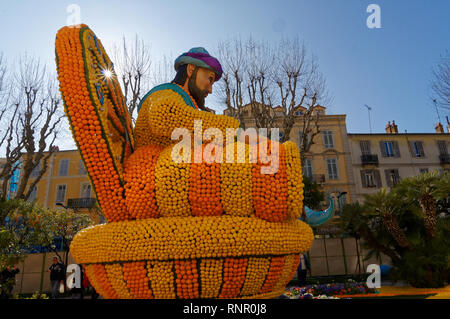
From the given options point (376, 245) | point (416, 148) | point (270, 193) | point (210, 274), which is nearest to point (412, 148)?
point (416, 148)

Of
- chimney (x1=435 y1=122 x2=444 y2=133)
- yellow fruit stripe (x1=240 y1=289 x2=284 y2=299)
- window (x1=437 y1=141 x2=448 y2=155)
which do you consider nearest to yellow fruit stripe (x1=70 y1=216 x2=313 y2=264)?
yellow fruit stripe (x1=240 y1=289 x2=284 y2=299)

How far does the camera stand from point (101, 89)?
3.16m

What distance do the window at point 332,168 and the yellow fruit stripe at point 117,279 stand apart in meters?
25.6

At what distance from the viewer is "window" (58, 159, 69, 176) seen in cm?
2819

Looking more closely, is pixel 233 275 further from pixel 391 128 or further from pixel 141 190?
pixel 391 128

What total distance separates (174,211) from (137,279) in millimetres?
620

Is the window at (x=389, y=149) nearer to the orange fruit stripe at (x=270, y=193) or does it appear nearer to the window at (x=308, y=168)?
the window at (x=308, y=168)

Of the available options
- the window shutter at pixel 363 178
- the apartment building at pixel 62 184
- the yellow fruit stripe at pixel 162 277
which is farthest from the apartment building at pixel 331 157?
the yellow fruit stripe at pixel 162 277

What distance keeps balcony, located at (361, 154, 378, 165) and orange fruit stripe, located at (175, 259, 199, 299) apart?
27.1m

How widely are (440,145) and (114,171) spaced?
31.8 metres
